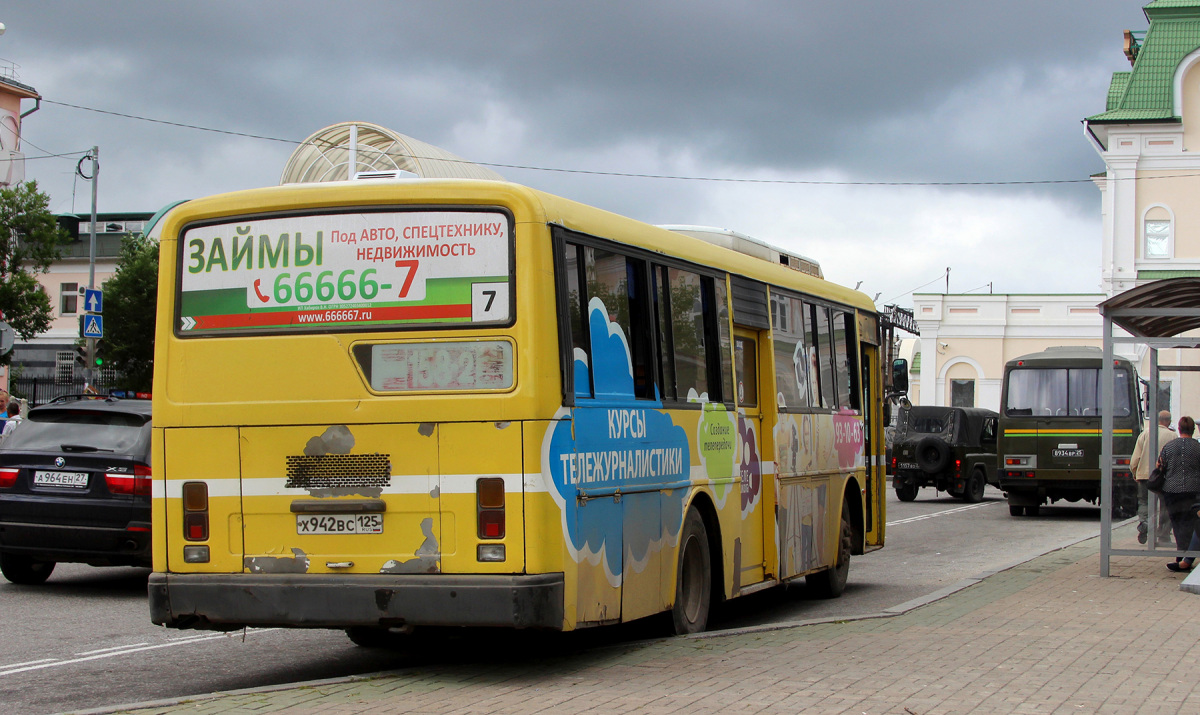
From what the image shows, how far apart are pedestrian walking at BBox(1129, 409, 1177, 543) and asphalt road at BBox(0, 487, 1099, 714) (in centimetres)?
203

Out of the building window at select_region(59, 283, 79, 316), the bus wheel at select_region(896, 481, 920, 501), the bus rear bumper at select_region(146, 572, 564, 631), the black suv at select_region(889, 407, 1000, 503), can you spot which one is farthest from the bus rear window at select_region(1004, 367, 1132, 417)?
the building window at select_region(59, 283, 79, 316)

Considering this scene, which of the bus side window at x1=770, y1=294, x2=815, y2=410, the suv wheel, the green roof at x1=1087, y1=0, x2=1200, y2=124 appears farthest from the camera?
the green roof at x1=1087, y1=0, x2=1200, y2=124

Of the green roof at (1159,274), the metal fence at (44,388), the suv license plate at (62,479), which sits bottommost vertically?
the suv license plate at (62,479)

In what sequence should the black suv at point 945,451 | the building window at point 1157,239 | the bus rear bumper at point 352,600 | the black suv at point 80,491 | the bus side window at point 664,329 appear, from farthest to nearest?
the building window at point 1157,239 < the black suv at point 945,451 < the black suv at point 80,491 < the bus side window at point 664,329 < the bus rear bumper at point 352,600

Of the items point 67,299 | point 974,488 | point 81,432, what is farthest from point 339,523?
point 67,299

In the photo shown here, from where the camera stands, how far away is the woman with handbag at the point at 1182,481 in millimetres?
15188

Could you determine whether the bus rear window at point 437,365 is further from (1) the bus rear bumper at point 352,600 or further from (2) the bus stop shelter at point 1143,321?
(2) the bus stop shelter at point 1143,321

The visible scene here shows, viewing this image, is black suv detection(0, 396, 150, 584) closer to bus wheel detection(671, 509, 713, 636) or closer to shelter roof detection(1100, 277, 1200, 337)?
bus wheel detection(671, 509, 713, 636)

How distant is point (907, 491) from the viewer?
110ft

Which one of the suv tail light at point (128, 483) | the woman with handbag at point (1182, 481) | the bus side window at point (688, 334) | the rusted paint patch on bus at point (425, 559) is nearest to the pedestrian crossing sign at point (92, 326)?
the suv tail light at point (128, 483)

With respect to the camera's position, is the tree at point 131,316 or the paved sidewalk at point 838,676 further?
the tree at point 131,316

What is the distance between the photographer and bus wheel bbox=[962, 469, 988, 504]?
33.0 metres

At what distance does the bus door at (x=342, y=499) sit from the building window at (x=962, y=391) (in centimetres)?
5254

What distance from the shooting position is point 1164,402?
2020cm
